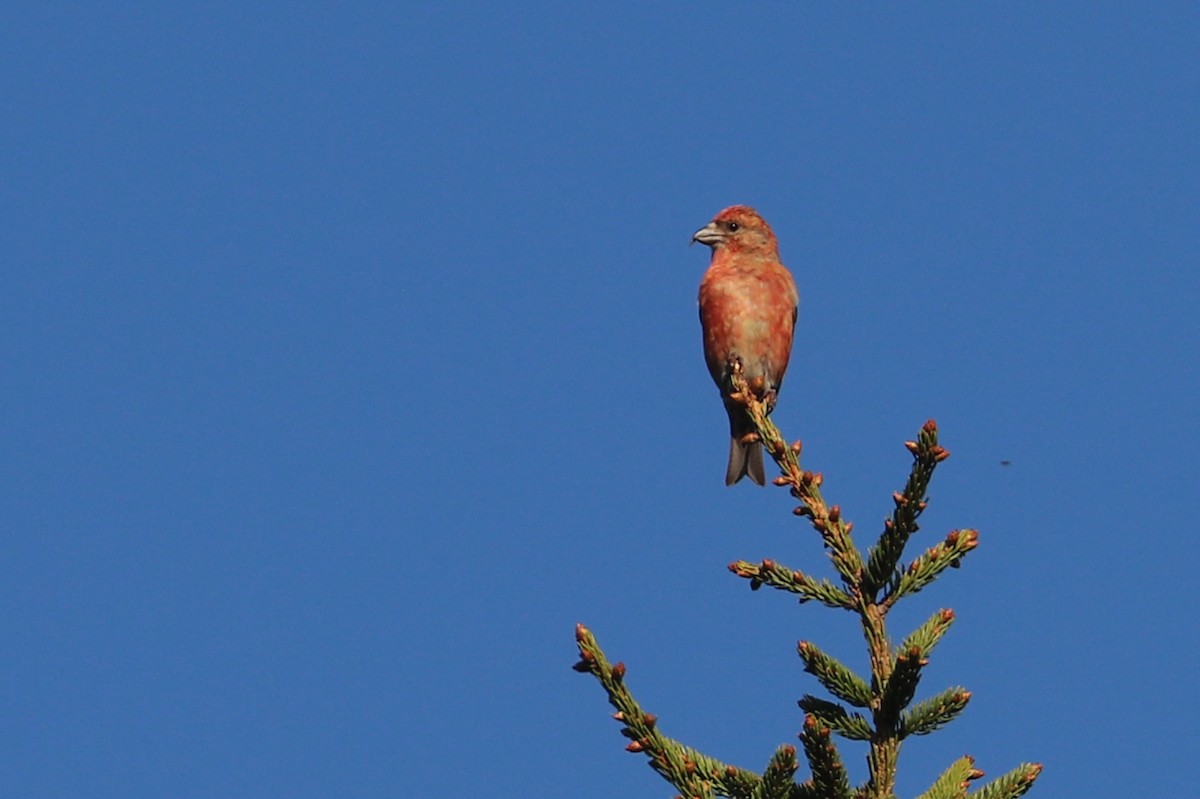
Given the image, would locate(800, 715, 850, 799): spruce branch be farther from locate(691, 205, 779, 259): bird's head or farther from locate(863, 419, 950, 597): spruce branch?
locate(691, 205, 779, 259): bird's head

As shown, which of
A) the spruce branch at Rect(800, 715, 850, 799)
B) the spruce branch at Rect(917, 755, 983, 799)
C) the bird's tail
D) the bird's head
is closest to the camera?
the spruce branch at Rect(800, 715, 850, 799)

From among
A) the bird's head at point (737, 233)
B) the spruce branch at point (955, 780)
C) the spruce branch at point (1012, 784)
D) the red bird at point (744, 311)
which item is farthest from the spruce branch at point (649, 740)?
the bird's head at point (737, 233)

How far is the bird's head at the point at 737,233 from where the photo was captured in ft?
26.5

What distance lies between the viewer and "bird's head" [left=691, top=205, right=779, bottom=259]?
809 cm

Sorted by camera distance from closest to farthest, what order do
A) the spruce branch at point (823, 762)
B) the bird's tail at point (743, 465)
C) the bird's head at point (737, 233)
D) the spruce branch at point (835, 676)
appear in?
the spruce branch at point (823, 762) → the spruce branch at point (835, 676) → the bird's tail at point (743, 465) → the bird's head at point (737, 233)

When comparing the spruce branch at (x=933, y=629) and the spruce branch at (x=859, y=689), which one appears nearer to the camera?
the spruce branch at (x=859, y=689)

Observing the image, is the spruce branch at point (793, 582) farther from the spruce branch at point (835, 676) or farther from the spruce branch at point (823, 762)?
the spruce branch at point (823, 762)

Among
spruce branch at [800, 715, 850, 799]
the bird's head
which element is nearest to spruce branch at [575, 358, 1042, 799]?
spruce branch at [800, 715, 850, 799]

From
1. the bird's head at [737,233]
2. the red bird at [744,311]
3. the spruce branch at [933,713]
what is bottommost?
the spruce branch at [933,713]

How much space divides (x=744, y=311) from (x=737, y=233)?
0.68 metres

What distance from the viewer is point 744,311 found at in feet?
25.0

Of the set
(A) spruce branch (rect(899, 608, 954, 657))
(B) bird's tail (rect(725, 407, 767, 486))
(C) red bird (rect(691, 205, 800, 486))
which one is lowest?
(A) spruce branch (rect(899, 608, 954, 657))

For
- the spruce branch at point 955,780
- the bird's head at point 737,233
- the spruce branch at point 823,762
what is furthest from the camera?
the bird's head at point 737,233

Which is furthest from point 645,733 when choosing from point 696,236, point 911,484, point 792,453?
point 696,236
